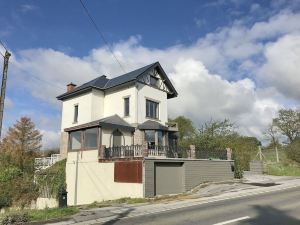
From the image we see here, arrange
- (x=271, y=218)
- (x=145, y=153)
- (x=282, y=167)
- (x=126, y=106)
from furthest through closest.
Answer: (x=282, y=167) → (x=126, y=106) → (x=145, y=153) → (x=271, y=218)

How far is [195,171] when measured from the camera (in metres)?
24.2

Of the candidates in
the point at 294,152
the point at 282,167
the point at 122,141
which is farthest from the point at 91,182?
the point at 294,152

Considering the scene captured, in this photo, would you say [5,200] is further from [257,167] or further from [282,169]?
[282,169]

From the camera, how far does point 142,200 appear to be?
18.7 m

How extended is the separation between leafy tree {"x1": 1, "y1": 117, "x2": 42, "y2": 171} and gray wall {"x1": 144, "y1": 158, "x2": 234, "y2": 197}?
3256 centimetres

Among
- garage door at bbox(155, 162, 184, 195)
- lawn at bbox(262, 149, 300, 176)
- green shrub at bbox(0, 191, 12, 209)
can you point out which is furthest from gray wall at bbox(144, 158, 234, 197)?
green shrub at bbox(0, 191, 12, 209)

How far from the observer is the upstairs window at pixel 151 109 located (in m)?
31.1

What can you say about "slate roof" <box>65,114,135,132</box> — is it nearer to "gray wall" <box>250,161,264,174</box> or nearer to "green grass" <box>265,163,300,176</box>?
"gray wall" <box>250,161,264,174</box>

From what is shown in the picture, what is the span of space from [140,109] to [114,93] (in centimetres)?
366

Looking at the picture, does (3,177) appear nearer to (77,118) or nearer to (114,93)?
(77,118)

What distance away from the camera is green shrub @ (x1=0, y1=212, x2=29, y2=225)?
1118 centimetres

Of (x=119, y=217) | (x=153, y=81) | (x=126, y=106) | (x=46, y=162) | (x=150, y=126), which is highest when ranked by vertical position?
(x=153, y=81)

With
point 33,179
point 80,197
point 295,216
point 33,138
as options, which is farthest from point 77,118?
point 295,216

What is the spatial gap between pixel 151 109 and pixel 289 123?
1436 inches
